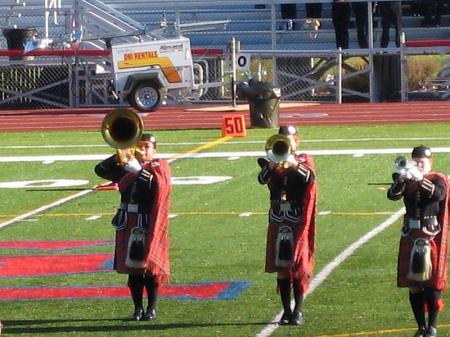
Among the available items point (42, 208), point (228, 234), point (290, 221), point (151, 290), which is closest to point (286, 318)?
point (290, 221)

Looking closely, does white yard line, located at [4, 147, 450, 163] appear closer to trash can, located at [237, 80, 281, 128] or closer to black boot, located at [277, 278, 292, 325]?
trash can, located at [237, 80, 281, 128]

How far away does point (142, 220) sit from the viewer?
1023 centimetres

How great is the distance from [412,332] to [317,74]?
78.9 ft

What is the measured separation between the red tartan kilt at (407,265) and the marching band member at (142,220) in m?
1.71

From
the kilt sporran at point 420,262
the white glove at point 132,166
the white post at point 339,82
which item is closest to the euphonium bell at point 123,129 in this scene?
the white glove at point 132,166

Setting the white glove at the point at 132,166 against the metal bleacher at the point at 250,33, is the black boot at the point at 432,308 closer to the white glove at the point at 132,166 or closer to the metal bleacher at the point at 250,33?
the white glove at the point at 132,166

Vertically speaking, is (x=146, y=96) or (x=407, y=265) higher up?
(x=407, y=265)

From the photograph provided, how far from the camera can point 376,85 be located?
112 ft

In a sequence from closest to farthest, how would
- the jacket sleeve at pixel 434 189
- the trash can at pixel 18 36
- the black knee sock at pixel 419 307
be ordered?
the jacket sleeve at pixel 434 189, the black knee sock at pixel 419 307, the trash can at pixel 18 36

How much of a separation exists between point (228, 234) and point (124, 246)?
13.9ft

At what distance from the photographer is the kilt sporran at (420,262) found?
9.33m

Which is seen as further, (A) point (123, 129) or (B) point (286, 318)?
(B) point (286, 318)

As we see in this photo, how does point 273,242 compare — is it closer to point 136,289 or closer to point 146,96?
point 136,289

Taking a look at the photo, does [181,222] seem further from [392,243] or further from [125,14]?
[125,14]
